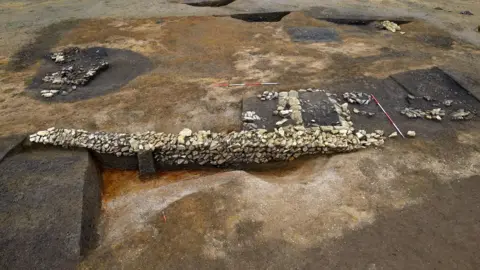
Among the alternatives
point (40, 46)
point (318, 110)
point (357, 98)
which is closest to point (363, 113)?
point (357, 98)

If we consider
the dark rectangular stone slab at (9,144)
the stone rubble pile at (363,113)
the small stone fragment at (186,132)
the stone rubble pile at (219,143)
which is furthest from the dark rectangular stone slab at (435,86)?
the dark rectangular stone slab at (9,144)

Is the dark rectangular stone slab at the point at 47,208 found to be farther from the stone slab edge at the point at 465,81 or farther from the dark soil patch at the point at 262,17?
the stone slab edge at the point at 465,81

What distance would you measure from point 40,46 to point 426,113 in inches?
441

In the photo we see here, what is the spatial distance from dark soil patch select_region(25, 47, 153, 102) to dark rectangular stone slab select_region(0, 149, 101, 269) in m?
2.19

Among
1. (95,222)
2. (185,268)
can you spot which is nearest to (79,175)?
(95,222)

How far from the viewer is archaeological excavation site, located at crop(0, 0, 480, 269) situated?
15.3ft

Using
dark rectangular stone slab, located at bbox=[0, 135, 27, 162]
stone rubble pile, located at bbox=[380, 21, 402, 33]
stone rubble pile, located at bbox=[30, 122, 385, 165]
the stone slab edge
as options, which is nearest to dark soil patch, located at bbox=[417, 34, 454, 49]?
stone rubble pile, located at bbox=[380, 21, 402, 33]

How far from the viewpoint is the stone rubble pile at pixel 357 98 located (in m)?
7.52

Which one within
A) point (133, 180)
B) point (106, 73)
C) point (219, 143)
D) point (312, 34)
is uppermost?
point (312, 34)

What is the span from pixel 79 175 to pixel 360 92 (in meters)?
6.40

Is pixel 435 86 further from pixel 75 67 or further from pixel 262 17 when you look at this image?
pixel 75 67

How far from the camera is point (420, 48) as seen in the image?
10.2m

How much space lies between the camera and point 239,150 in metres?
6.30

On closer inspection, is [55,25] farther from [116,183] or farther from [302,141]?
[302,141]
